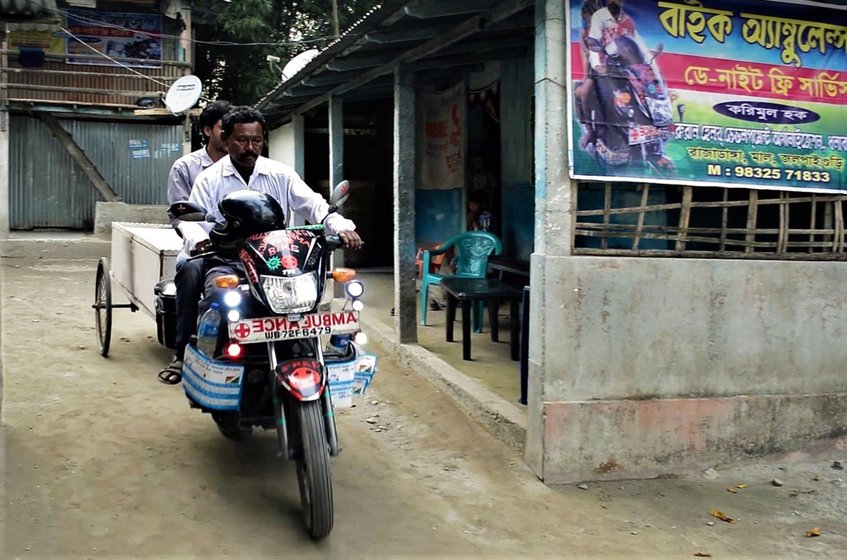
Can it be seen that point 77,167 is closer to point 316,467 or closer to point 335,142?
point 335,142


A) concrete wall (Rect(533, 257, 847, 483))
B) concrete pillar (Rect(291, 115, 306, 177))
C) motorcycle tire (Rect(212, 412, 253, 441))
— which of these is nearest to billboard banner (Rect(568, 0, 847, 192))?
concrete wall (Rect(533, 257, 847, 483))

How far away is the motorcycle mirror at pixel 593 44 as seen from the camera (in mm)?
4465

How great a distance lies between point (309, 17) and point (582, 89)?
2036 cm

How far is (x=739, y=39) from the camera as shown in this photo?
15.7ft

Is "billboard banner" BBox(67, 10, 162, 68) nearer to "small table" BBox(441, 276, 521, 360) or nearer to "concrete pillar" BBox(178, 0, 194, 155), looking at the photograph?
"concrete pillar" BBox(178, 0, 194, 155)

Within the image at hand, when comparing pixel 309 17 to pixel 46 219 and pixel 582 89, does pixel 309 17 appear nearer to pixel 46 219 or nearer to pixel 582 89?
pixel 46 219

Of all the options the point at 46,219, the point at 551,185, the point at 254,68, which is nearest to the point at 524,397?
the point at 551,185

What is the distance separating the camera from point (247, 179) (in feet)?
14.8

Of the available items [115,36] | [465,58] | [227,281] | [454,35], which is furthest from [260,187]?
[115,36]

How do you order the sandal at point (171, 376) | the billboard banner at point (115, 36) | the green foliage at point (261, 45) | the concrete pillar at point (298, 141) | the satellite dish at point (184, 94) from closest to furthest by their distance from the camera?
the sandal at point (171, 376), the concrete pillar at point (298, 141), the satellite dish at point (184, 94), the billboard banner at point (115, 36), the green foliage at point (261, 45)

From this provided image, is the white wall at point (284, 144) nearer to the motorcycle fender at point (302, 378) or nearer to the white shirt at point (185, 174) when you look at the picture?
the white shirt at point (185, 174)

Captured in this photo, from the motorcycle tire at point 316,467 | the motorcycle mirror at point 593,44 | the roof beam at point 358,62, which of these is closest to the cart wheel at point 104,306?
the roof beam at point 358,62

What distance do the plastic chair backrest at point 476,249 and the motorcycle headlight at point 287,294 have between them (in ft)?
14.8

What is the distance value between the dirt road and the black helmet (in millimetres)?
1333
